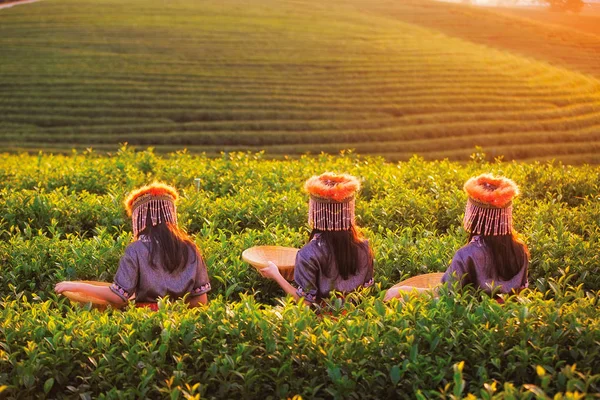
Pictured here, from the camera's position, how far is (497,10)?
135ft

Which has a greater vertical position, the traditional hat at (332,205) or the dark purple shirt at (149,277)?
the traditional hat at (332,205)

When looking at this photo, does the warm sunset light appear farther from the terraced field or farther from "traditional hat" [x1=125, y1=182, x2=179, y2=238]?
the terraced field

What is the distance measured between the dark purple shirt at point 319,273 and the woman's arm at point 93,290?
3.97ft

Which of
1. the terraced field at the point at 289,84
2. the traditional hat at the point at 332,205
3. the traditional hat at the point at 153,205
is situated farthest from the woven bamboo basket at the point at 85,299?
the terraced field at the point at 289,84

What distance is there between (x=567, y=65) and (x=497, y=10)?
16119mm

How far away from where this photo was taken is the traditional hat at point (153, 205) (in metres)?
4.91

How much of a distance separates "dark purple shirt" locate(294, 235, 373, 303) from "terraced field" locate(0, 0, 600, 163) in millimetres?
15313

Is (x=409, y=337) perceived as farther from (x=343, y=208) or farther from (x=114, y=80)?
(x=114, y=80)

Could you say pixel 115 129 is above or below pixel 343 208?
below

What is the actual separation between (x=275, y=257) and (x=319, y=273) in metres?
0.88

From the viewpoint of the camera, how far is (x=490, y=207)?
4730mm

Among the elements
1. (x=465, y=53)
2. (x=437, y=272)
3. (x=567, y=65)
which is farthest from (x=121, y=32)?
(x=437, y=272)

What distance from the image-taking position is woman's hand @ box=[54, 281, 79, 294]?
4641 millimetres

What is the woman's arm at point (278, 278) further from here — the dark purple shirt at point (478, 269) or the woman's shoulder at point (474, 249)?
the woman's shoulder at point (474, 249)
